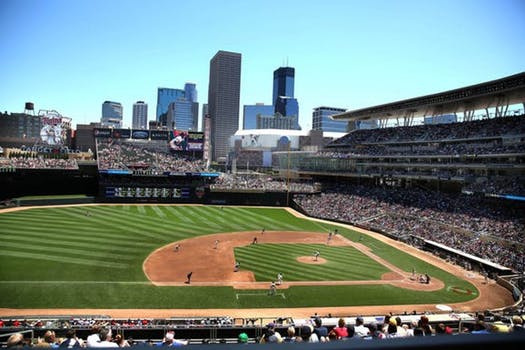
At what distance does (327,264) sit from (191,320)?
1788 cm

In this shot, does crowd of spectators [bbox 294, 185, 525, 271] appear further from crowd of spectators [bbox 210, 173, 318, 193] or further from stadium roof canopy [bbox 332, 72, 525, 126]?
stadium roof canopy [bbox 332, 72, 525, 126]

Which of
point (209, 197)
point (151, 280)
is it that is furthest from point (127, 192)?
point (151, 280)

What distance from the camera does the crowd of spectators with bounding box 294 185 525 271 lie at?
3650 cm

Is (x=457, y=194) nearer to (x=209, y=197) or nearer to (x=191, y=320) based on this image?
(x=209, y=197)

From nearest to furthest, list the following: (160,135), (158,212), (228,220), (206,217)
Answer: (228,220) → (206,217) → (158,212) → (160,135)

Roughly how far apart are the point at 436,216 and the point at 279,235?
1976 cm

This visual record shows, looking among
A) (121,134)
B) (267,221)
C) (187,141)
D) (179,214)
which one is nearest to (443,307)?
(267,221)

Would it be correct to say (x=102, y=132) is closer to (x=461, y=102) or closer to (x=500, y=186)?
(x=461, y=102)

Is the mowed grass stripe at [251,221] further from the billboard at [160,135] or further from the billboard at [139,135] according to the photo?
Answer: the billboard at [139,135]

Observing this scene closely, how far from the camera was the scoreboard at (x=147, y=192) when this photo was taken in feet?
213

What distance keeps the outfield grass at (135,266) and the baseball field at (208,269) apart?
81mm

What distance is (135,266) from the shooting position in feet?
102

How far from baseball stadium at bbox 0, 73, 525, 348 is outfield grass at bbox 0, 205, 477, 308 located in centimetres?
18

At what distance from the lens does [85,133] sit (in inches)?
4296
